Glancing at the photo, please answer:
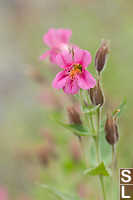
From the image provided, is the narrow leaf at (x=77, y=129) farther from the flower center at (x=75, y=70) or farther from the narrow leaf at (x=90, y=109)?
the flower center at (x=75, y=70)

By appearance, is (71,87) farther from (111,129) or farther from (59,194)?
(59,194)

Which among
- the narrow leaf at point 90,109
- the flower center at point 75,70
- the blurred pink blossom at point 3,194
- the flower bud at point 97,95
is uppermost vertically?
the flower center at point 75,70

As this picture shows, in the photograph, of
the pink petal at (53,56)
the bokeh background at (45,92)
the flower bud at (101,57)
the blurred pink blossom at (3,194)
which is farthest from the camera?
the blurred pink blossom at (3,194)

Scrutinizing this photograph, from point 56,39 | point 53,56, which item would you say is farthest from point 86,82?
point 56,39

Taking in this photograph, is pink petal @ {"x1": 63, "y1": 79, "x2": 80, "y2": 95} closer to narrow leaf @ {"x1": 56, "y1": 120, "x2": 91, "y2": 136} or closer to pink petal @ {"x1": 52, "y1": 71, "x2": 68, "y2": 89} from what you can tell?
pink petal @ {"x1": 52, "y1": 71, "x2": 68, "y2": 89}

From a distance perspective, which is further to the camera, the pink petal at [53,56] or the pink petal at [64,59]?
the pink petal at [53,56]

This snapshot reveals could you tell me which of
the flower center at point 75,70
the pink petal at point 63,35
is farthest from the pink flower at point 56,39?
the flower center at point 75,70

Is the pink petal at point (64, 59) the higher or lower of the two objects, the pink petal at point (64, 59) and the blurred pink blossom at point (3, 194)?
the higher

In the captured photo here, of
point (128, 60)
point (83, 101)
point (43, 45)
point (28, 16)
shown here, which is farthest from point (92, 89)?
point (28, 16)
